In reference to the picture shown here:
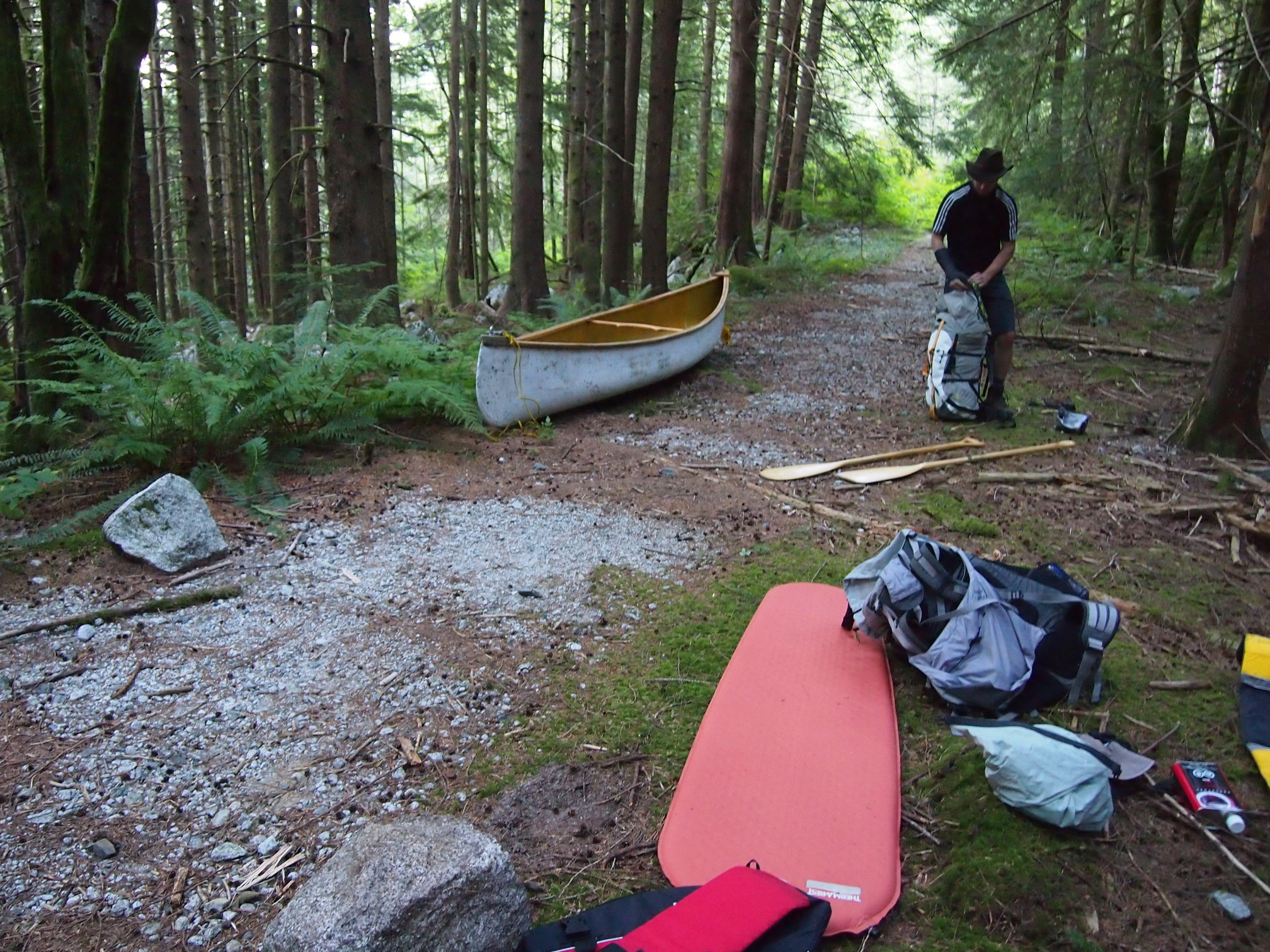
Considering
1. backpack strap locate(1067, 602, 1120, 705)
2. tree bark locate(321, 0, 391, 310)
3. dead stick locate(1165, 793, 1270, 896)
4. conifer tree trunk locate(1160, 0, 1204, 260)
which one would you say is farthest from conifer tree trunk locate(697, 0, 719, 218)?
dead stick locate(1165, 793, 1270, 896)

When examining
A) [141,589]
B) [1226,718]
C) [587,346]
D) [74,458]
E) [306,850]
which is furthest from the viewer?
[587,346]

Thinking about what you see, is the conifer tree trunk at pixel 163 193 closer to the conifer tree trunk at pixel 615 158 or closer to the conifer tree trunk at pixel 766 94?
the conifer tree trunk at pixel 615 158

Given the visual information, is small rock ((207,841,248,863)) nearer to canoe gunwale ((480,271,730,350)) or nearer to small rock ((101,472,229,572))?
small rock ((101,472,229,572))

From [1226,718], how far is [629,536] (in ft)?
8.94

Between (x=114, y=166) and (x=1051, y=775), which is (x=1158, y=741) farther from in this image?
(x=114, y=166)

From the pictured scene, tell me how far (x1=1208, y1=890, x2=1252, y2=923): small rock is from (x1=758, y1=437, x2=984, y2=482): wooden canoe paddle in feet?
11.3

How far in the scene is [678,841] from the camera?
2559 mm

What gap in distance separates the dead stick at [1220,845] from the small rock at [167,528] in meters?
3.98

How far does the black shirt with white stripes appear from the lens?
6.21m

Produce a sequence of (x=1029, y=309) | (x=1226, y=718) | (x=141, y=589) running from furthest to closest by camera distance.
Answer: (x=1029, y=309) < (x=141, y=589) < (x=1226, y=718)

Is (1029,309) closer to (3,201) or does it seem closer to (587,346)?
(587,346)

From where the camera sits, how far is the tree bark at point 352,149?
22.5 ft

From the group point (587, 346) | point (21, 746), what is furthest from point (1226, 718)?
point (587, 346)

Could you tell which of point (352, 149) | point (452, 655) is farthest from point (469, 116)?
point (452, 655)
